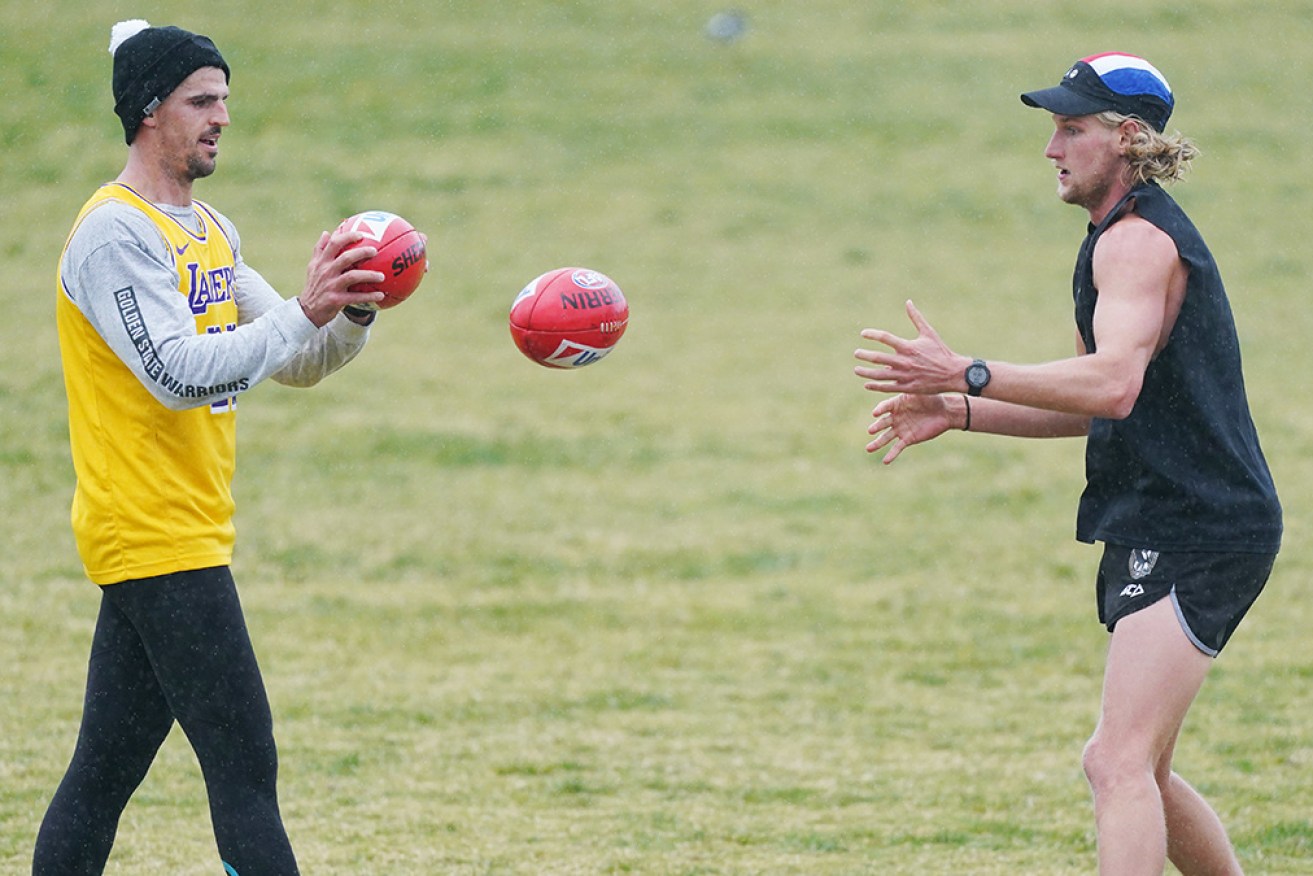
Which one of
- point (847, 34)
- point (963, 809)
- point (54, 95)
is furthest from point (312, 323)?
point (847, 34)

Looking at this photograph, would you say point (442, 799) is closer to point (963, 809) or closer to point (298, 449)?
point (963, 809)

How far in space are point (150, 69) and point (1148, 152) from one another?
2719 mm

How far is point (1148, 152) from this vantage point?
14.6ft

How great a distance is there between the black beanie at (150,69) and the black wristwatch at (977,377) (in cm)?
212

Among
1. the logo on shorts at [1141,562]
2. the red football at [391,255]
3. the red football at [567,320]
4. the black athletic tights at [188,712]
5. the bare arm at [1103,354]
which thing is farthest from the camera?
the red football at [567,320]

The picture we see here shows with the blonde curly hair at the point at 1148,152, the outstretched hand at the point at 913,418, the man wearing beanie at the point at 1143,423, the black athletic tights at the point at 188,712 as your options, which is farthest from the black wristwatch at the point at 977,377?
the black athletic tights at the point at 188,712

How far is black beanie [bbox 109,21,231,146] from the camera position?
4.33 m

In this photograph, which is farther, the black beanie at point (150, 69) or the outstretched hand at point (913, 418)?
the outstretched hand at point (913, 418)

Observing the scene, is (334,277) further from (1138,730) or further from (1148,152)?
(1138,730)

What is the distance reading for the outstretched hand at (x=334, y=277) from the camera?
425cm

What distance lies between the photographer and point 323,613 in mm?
10211

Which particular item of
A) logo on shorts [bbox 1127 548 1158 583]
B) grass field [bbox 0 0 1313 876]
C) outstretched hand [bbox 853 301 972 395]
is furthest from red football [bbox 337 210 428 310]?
grass field [bbox 0 0 1313 876]

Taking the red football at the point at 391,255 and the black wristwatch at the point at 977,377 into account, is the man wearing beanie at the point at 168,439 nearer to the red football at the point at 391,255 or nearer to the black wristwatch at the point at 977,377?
the red football at the point at 391,255

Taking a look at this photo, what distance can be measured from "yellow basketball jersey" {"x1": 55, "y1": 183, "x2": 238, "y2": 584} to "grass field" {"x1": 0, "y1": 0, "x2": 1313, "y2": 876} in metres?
2.08
